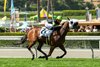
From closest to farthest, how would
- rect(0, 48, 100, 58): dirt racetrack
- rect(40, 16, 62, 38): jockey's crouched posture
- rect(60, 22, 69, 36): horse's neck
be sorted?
rect(60, 22, 69, 36): horse's neck → rect(40, 16, 62, 38): jockey's crouched posture → rect(0, 48, 100, 58): dirt racetrack

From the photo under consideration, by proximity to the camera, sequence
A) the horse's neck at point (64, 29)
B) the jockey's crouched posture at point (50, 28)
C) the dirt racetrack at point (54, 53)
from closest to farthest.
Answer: the horse's neck at point (64, 29)
the jockey's crouched posture at point (50, 28)
the dirt racetrack at point (54, 53)

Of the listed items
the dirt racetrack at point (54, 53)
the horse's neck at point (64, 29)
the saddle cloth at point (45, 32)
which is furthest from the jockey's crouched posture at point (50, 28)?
the dirt racetrack at point (54, 53)

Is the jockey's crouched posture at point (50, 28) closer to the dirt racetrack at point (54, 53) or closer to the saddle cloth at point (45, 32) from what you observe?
the saddle cloth at point (45, 32)

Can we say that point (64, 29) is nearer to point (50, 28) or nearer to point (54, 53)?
point (50, 28)

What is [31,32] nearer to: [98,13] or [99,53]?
[99,53]

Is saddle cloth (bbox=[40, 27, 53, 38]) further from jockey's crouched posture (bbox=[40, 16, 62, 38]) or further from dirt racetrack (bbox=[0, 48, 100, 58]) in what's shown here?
dirt racetrack (bbox=[0, 48, 100, 58])

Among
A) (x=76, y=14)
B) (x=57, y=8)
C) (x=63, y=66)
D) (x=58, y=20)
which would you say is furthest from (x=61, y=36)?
(x=57, y=8)

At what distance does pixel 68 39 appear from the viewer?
1883 cm

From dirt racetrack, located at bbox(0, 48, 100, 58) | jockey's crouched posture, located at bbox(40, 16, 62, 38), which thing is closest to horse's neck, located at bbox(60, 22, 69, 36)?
jockey's crouched posture, located at bbox(40, 16, 62, 38)

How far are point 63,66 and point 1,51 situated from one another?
753 cm

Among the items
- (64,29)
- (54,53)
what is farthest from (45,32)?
(54,53)

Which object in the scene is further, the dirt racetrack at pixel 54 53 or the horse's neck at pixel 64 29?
the dirt racetrack at pixel 54 53

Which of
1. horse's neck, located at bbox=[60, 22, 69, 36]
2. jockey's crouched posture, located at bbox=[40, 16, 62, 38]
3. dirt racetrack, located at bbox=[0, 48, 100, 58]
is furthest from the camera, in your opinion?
dirt racetrack, located at bbox=[0, 48, 100, 58]

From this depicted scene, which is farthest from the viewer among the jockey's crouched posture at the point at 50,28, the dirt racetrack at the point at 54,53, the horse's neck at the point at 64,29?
the dirt racetrack at the point at 54,53
